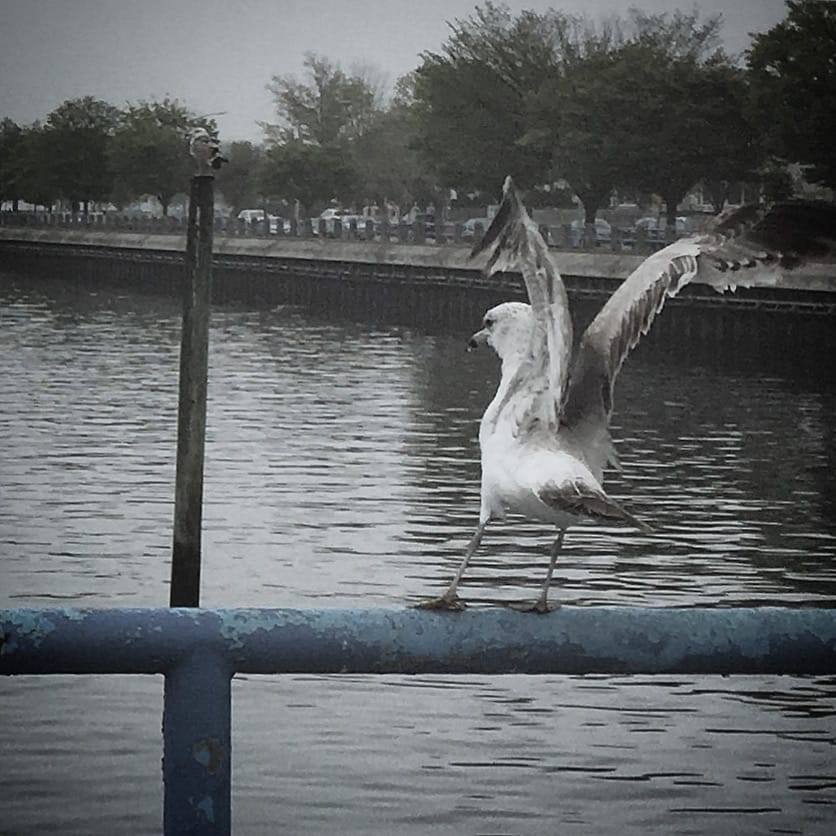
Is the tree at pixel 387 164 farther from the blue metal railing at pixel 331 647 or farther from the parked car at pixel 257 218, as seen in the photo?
the blue metal railing at pixel 331 647

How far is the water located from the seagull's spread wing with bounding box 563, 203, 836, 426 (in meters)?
5.03

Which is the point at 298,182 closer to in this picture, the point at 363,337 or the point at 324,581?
the point at 363,337

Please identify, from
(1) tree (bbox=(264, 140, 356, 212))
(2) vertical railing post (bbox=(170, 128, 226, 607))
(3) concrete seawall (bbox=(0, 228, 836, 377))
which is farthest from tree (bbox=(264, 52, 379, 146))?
(2) vertical railing post (bbox=(170, 128, 226, 607))

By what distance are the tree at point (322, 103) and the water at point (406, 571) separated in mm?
34452

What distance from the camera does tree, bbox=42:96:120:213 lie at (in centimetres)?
6341

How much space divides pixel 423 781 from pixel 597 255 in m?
28.3

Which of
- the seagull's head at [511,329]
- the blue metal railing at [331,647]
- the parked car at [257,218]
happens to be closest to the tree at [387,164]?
the parked car at [257,218]

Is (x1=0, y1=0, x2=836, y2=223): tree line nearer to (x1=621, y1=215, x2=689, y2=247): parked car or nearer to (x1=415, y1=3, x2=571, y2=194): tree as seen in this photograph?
(x1=415, y1=3, x2=571, y2=194): tree

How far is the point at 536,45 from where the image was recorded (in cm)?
5475

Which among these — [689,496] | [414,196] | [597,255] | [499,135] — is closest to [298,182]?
[414,196]

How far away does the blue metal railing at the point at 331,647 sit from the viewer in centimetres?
207

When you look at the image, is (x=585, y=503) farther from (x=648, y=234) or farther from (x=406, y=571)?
(x=648, y=234)

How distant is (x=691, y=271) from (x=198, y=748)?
2545mm

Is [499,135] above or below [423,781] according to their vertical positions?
above
